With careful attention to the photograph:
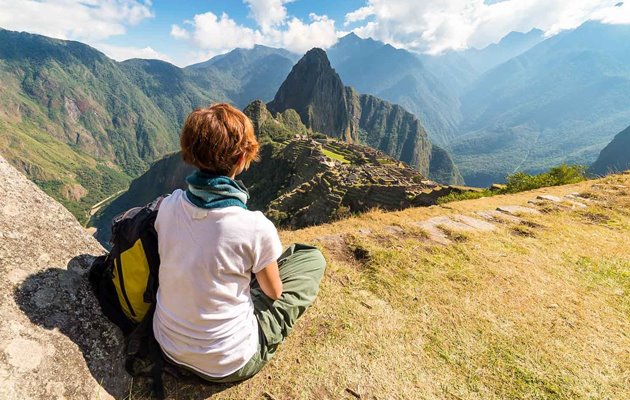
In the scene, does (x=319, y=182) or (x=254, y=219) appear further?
(x=319, y=182)

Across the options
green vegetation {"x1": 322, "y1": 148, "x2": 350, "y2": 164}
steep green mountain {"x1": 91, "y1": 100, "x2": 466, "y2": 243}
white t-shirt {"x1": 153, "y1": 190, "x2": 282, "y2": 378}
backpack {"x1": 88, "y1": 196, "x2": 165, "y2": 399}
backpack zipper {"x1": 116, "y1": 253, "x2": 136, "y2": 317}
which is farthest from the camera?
green vegetation {"x1": 322, "y1": 148, "x2": 350, "y2": 164}

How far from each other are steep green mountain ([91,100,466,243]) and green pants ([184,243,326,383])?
42.9 feet

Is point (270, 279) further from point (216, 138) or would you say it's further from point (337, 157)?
point (337, 157)

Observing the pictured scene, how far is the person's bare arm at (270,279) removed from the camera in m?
3.05

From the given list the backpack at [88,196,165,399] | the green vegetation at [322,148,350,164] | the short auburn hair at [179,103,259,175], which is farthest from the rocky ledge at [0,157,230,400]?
the green vegetation at [322,148,350,164]

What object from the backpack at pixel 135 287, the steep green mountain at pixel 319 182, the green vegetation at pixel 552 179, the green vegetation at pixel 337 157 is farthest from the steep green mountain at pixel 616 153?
the backpack at pixel 135 287

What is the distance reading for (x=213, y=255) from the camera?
2725 millimetres

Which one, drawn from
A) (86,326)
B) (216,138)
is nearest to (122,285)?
(86,326)

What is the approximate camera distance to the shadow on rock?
302cm

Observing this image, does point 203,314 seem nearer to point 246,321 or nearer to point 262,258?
point 246,321

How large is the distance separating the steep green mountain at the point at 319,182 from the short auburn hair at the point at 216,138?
14.9 m

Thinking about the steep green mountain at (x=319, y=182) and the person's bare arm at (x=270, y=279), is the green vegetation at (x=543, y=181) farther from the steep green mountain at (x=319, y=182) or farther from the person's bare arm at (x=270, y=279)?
the person's bare arm at (x=270, y=279)

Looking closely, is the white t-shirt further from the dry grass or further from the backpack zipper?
the dry grass

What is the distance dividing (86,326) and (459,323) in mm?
4767
